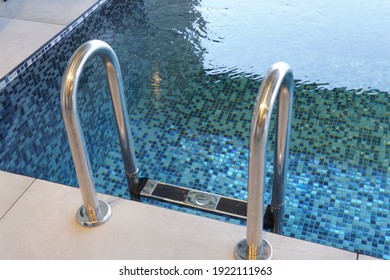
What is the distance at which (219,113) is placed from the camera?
300 centimetres

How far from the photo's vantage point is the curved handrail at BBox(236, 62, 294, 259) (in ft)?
4.40

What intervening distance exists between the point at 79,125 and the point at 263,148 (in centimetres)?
60

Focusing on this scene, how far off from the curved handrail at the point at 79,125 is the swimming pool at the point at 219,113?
14.9 inches

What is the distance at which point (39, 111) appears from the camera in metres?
2.94

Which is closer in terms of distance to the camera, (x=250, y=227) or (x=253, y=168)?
(x=253, y=168)

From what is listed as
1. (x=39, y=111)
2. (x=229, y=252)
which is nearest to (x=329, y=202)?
(x=229, y=252)

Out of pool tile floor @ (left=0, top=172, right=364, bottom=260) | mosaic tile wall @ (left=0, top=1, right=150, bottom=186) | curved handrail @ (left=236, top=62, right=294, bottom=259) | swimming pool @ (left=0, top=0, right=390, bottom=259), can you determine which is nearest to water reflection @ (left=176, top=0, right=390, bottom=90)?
swimming pool @ (left=0, top=0, right=390, bottom=259)

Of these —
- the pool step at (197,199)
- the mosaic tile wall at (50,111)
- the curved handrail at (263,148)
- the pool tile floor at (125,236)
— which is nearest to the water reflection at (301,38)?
the mosaic tile wall at (50,111)

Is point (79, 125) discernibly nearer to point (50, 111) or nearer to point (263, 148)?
point (263, 148)

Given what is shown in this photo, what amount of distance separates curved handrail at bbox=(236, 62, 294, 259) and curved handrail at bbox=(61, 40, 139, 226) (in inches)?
21.9

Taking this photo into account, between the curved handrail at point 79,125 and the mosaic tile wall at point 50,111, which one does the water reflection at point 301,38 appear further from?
the curved handrail at point 79,125

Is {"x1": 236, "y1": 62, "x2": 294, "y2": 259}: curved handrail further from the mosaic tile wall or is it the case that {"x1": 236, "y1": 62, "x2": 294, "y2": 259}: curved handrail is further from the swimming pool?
the mosaic tile wall
